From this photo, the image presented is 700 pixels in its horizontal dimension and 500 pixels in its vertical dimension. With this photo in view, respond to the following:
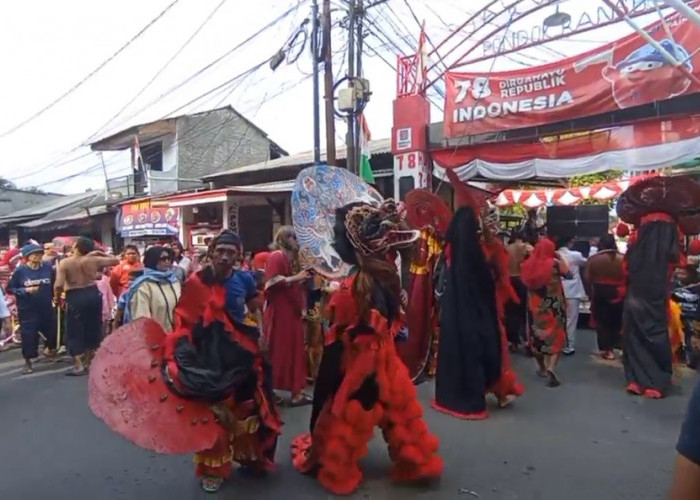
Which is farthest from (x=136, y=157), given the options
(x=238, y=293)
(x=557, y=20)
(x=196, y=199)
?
(x=238, y=293)

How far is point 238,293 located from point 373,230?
3.03 feet

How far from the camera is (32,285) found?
739 cm

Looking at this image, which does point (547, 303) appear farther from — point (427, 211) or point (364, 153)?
point (364, 153)

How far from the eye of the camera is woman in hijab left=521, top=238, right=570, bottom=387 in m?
5.90

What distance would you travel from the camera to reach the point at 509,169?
8281 mm

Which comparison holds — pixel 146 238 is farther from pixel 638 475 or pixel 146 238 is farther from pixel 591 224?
pixel 638 475

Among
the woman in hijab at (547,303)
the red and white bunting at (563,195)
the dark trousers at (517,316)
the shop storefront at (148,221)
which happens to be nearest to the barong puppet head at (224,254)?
the woman in hijab at (547,303)

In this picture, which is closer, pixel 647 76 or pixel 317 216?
pixel 317 216

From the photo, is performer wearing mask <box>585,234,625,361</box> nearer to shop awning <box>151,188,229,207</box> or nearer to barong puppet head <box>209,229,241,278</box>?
barong puppet head <box>209,229,241,278</box>

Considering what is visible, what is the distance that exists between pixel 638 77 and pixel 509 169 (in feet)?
6.57

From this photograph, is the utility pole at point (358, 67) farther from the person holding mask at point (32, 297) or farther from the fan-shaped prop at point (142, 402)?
the fan-shaped prop at point (142, 402)

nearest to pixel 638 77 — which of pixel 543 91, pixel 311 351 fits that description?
pixel 543 91

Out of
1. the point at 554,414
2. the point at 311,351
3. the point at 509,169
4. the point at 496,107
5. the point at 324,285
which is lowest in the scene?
the point at 554,414

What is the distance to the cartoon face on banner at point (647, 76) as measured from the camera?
6.52m
